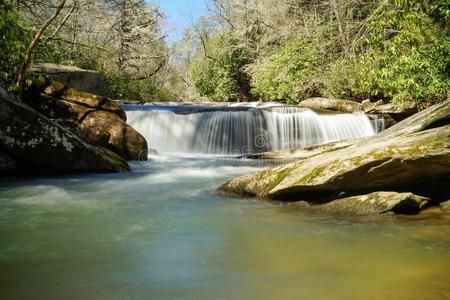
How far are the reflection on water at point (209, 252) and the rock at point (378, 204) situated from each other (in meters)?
0.32

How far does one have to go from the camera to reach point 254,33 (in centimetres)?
3050

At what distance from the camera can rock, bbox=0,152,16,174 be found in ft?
29.5

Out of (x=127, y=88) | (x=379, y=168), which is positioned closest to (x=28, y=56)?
(x=379, y=168)

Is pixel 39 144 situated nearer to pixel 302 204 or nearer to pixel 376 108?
pixel 302 204

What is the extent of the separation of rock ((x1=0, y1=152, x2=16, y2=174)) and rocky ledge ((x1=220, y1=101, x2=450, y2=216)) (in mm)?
5490

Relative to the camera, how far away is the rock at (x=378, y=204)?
216 inches

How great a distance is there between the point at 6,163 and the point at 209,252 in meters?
6.66

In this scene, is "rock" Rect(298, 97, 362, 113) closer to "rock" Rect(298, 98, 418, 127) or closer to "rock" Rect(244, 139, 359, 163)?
"rock" Rect(298, 98, 418, 127)

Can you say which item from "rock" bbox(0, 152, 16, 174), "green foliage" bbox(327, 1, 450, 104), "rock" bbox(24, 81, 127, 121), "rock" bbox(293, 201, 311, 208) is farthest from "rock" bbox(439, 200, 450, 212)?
"rock" bbox(24, 81, 127, 121)

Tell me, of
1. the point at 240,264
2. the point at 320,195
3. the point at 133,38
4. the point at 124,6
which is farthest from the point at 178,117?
the point at 133,38

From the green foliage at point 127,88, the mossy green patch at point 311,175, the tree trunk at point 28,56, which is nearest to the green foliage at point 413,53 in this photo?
the mossy green patch at point 311,175

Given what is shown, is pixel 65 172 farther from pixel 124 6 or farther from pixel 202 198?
pixel 124 6

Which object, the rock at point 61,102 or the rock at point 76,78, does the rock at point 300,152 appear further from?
the rock at point 76,78

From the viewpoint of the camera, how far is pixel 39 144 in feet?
30.2
